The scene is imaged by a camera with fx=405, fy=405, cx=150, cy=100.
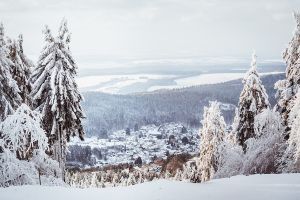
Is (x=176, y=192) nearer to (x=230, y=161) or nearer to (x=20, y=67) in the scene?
(x=20, y=67)

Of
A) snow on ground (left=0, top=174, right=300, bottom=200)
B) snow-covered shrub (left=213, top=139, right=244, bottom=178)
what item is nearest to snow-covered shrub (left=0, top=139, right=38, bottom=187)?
snow on ground (left=0, top=174, right=300, bottom=200)

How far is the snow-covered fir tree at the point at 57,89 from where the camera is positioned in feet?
80.6

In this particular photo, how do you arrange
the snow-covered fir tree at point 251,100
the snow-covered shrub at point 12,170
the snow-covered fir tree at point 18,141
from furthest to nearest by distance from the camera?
the snow-covered fir tree at point 251,100 < the snow-covered shrub at point 12,170 < the snow-covered fir tree at point 18,141

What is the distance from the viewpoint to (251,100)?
33281mm

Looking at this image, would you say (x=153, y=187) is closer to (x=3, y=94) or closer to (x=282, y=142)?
(x=3, y=94)

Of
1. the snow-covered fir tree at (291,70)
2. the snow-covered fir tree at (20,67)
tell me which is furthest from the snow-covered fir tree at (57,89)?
the snow-covered fir tree at (291,70)

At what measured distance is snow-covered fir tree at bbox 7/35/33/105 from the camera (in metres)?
23.8

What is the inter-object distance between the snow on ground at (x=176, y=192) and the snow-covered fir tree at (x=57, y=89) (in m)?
10.3

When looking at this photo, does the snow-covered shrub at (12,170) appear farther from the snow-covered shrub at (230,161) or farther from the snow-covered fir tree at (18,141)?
the snow-covered shrub at (230,161)

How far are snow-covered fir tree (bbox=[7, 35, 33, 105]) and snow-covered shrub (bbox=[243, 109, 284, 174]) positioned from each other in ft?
46.0

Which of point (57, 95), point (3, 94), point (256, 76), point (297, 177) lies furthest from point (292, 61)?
point (3, 94)

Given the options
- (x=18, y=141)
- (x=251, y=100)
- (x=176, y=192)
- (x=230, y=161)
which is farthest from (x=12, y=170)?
(x=251, y=100)

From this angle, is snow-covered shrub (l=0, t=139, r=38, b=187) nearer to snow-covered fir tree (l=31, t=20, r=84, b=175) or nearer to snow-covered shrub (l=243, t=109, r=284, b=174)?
snow-covered fir tree (l=31, t=20, r=84, b=175)

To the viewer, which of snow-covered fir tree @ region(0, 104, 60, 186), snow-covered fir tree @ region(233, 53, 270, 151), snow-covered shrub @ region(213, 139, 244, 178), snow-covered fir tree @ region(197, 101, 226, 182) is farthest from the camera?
snow-covered fir tree @ region(197, 101, 226, 182)
